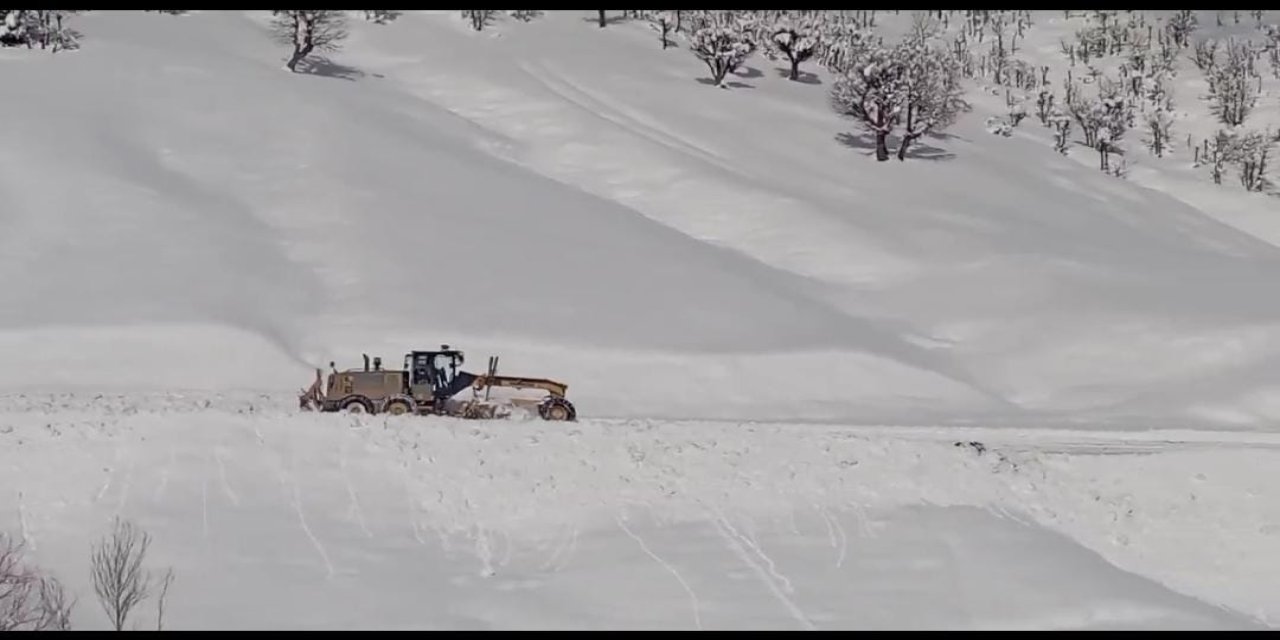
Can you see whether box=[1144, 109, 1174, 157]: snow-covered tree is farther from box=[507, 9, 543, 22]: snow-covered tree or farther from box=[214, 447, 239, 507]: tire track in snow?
box=[214, 447, 239, 507]: tire track in snow

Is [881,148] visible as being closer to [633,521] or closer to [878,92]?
[878,92]

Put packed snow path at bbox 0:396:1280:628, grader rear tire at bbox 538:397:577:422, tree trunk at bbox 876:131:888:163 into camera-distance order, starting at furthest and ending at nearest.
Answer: tree trunk at bbox 876:131:888:163
grader rear tire at bbox 538:397:577:422
packed snow path at bbox 0:396:1280:628

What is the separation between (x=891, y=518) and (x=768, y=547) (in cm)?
269

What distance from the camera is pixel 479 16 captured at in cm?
8294

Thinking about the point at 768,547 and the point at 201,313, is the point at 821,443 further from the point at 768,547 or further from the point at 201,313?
the point at 201,313

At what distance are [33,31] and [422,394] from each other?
4547 cm

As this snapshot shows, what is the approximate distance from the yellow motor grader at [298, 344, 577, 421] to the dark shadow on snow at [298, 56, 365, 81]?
4212cm

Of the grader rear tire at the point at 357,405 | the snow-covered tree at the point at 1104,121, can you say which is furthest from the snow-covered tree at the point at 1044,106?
the grader rear tire at the point at 357,405

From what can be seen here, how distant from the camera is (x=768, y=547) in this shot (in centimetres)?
2056

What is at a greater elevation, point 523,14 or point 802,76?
point 523,14

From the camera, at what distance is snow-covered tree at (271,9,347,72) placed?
6569cm

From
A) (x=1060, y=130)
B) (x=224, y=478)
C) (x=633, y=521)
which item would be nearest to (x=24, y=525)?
(x=224, y=478)

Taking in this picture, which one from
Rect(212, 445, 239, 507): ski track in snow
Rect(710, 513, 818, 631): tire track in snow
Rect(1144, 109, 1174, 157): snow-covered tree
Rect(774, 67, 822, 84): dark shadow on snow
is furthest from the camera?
Rect(1144, 109, 1174, 157): snow-covered tree

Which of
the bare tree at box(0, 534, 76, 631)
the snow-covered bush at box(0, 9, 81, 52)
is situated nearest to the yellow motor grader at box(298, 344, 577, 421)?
the bare tree at box(0, 534, 76, 631)
